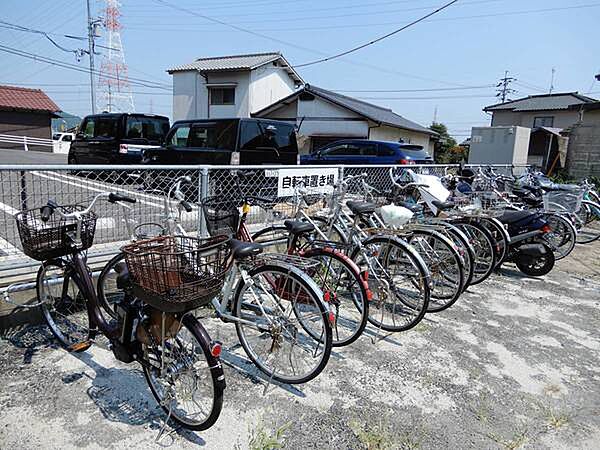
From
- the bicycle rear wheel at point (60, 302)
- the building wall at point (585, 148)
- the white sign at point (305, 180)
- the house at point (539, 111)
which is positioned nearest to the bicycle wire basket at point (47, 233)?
the bicycle rear wheel at point (60, 302)

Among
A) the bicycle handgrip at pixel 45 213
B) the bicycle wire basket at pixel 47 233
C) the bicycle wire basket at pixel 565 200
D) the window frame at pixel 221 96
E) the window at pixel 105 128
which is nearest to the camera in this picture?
the bicycle handgrip at pixel 45 213

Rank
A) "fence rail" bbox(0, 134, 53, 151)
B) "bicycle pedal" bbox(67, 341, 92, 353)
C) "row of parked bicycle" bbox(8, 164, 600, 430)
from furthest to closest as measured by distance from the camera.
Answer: "fence rail" bbox(0, 134, 53, 151)
"bicycle pedal" bbox(67, 341, 92, 353)
"row of parked bicycle" bbox(8, 164, 600, 430)

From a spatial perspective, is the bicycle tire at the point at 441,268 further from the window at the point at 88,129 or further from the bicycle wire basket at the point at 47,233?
the window at the point at 88,129

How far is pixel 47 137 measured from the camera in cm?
2534

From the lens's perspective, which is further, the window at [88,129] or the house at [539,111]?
the house at [539,111]

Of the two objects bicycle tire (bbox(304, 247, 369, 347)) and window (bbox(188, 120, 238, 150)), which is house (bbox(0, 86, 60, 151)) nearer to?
window (bbox(188, 120, 238, 150))

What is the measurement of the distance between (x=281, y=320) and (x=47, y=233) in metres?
Result: 1.49

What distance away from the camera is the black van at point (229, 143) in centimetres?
638

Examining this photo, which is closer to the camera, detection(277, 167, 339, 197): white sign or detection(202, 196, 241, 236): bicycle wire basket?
detection(202, 196, 241, 236): bicycle wire basket

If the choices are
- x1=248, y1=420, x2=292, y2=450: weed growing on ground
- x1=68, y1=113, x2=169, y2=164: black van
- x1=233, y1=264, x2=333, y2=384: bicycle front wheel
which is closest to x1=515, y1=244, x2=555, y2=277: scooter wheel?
x1=233, y1=264, x2=333, y2=384: bicycle front wheel

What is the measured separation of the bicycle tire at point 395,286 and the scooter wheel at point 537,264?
7.47ft

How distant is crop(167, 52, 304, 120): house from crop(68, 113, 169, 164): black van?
31.9ft

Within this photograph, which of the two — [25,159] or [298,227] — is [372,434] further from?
[25,159]

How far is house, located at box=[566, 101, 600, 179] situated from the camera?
1131 centimetres
